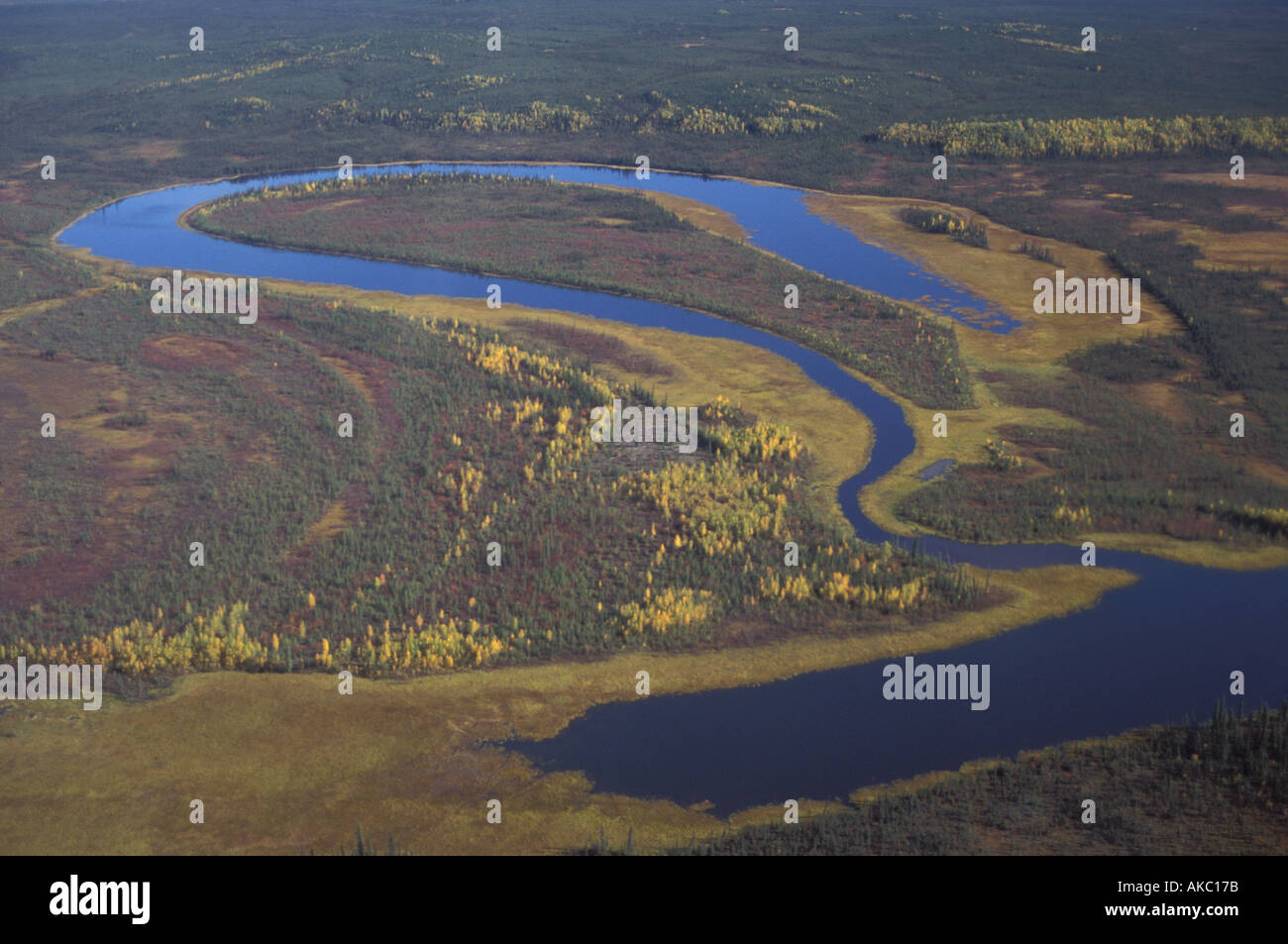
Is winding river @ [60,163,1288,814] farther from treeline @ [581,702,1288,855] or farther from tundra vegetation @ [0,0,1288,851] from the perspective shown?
tundra vegetation @ [0,0,1288,851]

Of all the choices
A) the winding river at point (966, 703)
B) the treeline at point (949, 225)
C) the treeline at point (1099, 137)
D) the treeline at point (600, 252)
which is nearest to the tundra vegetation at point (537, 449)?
the treeline at point (1099, 137)

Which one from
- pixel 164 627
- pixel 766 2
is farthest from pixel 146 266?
pixel 766 2

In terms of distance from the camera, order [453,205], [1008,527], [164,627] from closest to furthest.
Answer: [164,627]
[1008,527]
[453,205]

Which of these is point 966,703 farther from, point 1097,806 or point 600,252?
point 600,252

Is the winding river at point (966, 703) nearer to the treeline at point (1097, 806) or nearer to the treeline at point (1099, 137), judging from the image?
the treeline at point (1097, 806)

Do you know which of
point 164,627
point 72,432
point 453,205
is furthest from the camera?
point 453,205

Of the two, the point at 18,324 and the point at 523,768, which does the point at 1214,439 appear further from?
the point at 18,324

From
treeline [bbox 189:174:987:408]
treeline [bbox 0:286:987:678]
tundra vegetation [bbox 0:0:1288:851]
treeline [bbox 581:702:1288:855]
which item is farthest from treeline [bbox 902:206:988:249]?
treeline [bbox 581:702:1288:855]
